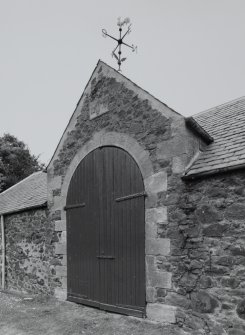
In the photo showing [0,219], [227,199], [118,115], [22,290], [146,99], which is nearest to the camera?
[227,199]

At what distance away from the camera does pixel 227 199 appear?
5395 millimetres

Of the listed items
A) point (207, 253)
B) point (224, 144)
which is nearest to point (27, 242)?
point (207, 253)

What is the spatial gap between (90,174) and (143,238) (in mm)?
2202

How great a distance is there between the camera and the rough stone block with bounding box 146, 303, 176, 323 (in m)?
5.86

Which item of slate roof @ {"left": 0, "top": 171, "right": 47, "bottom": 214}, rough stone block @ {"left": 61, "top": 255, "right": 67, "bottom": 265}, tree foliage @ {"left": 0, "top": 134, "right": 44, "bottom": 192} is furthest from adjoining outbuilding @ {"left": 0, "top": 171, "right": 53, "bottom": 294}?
tree foliage @ {"left": 0, "top": 134, "right": 44, "bottom": 192}

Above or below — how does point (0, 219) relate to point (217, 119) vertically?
below

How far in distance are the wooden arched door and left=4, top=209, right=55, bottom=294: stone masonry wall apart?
119cm

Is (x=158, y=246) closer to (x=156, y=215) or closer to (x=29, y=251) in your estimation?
(x=156, y=215)

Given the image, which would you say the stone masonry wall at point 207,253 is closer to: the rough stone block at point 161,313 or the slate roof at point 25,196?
the rough stone block at point 161,313

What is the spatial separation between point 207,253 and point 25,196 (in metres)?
7.87

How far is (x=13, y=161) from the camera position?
26828 millimetres

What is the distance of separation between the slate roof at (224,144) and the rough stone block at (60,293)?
4.68m

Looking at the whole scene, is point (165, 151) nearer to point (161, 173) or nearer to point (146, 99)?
point (161, 173)

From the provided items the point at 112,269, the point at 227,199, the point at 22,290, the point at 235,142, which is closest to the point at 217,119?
the point at 235,142
